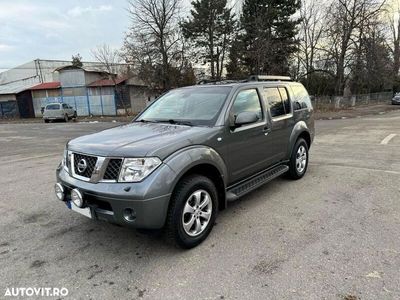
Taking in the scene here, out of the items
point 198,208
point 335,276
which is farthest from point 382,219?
point 198,208

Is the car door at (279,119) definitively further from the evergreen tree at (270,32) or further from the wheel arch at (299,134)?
the evergreen tree at (270,32)

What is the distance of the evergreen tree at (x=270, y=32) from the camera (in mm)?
26953

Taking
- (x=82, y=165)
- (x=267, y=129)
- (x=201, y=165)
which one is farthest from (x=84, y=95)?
(x=201, y=165)

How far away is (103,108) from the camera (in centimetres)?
3338

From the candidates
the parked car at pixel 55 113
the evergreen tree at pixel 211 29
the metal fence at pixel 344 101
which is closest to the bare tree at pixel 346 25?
the metal fence at pixel 344 101

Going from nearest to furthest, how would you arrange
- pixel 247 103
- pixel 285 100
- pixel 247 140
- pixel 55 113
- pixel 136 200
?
pixel 136 200 → pixel 247 140 → pixel 247 103 → pixel 285 100 → pixel 55 113

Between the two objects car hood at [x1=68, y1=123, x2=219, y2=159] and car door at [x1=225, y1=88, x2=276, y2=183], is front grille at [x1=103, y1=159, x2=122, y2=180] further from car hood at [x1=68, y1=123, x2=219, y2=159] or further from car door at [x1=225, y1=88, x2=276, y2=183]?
car door at [x1=225, y1=88, x2=276, y2=183]

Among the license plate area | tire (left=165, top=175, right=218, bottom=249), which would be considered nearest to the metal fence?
tire (left=165, top=175, right=218, bottom=249)

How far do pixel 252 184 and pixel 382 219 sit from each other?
168cm

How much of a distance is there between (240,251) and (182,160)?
1150 mm

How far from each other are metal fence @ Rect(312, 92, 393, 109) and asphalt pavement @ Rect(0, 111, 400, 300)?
85.7 ft

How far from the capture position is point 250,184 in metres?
4.44

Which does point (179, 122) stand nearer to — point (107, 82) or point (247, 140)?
point (247, 140)

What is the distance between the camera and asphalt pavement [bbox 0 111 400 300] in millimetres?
2785
